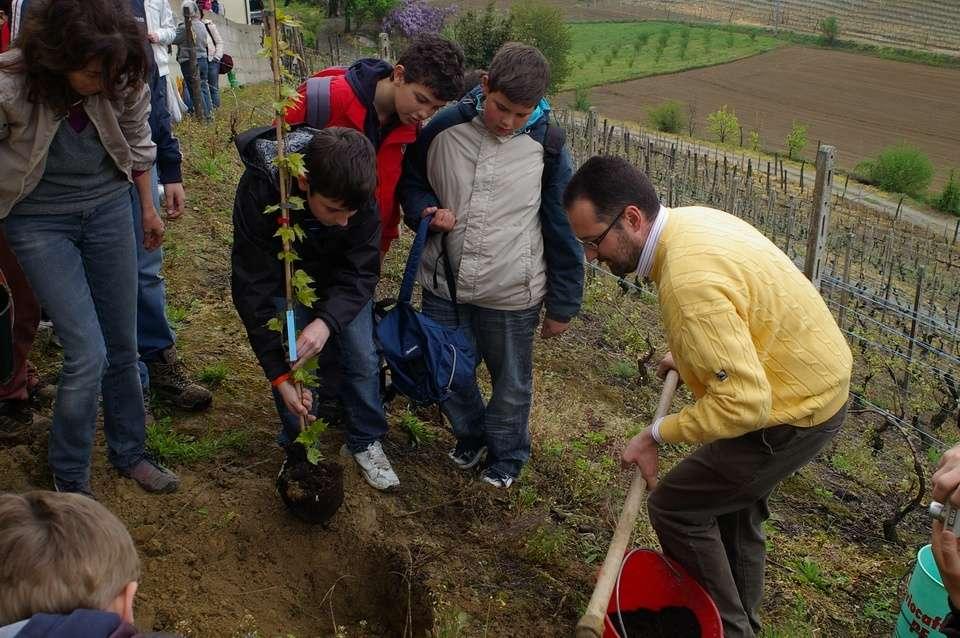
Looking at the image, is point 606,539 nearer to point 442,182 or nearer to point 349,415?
point 349,415

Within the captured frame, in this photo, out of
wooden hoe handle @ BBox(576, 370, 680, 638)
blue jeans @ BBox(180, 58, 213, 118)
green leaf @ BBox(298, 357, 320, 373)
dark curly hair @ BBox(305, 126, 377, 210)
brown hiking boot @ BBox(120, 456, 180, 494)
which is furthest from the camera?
blue jeans @ BBox(180, 58, 213, 118)

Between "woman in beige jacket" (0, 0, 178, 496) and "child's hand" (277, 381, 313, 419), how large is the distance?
1.79 ft

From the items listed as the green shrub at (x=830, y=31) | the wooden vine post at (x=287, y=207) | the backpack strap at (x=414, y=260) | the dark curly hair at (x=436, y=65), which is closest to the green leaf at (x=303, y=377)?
the wooden vine post at (x=287, y=207)

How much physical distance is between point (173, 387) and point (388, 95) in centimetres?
162

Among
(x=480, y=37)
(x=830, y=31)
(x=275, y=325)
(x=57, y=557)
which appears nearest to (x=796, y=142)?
(x=480, y=37)

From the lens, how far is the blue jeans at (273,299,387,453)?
3.15 meters

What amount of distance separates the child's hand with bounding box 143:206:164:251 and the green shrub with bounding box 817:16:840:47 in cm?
4565

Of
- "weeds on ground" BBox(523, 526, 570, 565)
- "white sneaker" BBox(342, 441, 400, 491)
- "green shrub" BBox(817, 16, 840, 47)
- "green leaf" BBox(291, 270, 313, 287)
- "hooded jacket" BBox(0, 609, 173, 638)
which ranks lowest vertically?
"green shrub" BBox(817, 16, 840, 47)

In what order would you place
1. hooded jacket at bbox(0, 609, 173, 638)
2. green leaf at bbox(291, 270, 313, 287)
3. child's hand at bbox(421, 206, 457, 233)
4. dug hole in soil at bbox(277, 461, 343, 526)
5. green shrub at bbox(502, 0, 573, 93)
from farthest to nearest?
green shrub at bbox(502, 0, 573, 93) → child's hand at bbox(421, 206, 457, 233) → dug hole in soil at bbox(277, 461, 343, 526) → green leaf at bbox(291, 270, 313, 287) → hooded jacket at bbox(0, 609, 173, 638)

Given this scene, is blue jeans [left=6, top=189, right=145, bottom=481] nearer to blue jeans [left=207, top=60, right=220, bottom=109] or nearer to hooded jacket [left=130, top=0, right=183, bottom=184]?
hooded jacket [left=130, top=0, right=183, bottom=184]

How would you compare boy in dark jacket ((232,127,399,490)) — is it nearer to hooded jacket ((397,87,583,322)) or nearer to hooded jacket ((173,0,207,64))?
hooded jacket ((397,87,583,322))

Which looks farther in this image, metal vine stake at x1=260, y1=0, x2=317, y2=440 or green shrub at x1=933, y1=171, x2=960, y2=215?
green shrub at x1=933, y1=171, x2=960, y2=215

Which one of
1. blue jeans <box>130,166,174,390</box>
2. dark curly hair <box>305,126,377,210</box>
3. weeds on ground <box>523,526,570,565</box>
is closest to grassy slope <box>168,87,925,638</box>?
weeds on ground <box>523,526,570,565</box>

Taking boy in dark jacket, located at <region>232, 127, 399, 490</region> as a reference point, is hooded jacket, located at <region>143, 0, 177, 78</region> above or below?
above
